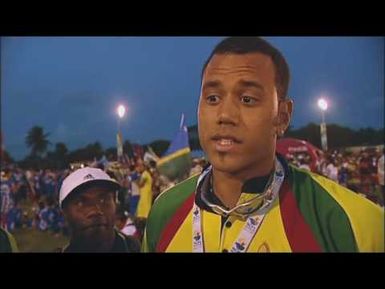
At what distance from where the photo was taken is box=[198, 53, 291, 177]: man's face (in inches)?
169

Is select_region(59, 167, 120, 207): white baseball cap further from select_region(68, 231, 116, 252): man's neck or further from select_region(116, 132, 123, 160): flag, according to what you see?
select_region(68, 231, 116, 252): man's neck

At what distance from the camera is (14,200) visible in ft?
14.5

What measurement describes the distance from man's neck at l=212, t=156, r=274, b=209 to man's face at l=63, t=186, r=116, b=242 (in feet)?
2.51

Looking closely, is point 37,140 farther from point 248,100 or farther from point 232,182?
point 248,100

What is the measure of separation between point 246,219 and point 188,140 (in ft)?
2.27

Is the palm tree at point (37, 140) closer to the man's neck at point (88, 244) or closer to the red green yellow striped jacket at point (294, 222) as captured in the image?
the man's neck at point (88, 244)

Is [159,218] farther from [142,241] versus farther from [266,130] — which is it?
[266,130]

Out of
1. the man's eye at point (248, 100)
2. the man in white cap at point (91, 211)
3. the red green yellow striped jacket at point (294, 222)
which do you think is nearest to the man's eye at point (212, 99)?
the man's eye at point (248, 100)

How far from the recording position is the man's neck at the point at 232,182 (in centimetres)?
434

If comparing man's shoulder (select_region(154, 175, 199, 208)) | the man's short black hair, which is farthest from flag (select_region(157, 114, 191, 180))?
the man's short black hair

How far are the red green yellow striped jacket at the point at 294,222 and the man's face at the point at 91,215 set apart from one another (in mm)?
300

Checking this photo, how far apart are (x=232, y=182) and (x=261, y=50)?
0.96 m
